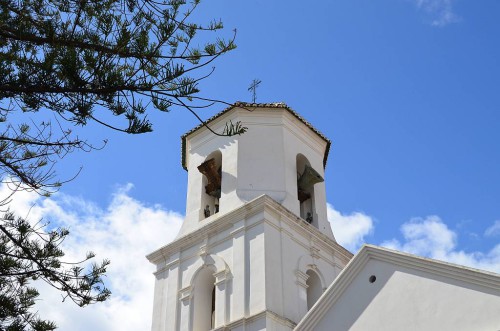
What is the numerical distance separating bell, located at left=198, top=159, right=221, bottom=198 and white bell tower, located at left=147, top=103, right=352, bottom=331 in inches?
0.8

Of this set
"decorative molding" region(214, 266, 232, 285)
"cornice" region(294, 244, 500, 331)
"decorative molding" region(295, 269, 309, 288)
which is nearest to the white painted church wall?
"cornice" region(294, 244, 500, 331)

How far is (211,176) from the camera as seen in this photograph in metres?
16.2

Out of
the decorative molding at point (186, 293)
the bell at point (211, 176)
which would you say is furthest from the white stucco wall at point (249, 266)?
the bell at point (211, 176)

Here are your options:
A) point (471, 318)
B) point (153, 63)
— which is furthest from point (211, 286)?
point (153, 63)

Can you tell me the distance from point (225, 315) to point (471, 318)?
17.6 feet

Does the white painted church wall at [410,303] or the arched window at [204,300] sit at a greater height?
the arched window at [204,300]

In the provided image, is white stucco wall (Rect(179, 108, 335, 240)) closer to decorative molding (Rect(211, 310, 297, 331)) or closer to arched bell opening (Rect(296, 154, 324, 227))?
arched bell opening (Rect(296, 154, 324, 227))

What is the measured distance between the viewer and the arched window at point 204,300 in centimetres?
1453

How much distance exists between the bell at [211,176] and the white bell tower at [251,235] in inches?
0.8

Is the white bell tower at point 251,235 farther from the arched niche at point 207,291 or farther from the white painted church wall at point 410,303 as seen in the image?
the white painted church wall at point 410,303

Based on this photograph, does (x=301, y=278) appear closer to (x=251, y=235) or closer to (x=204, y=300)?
(x=251, y=235)

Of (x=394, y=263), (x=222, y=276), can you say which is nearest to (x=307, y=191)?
(x=222, y=276)

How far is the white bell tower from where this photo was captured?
13891 mm

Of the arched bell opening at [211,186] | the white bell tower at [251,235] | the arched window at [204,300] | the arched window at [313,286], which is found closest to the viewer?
the white bell tower at [251,235]
